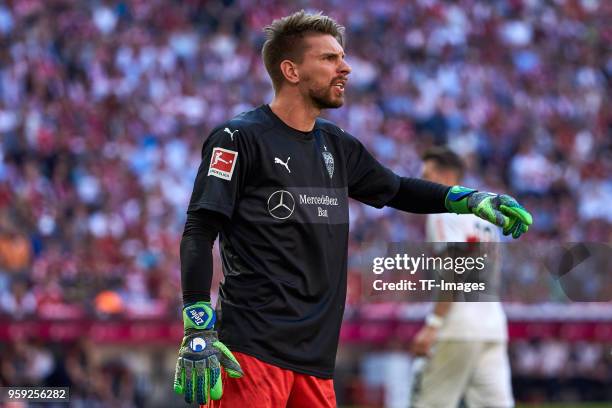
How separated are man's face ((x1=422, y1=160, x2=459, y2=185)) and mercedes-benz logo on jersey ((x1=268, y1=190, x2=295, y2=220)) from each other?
11.6 ft

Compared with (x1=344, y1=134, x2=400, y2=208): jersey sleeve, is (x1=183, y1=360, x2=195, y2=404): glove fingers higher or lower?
lower

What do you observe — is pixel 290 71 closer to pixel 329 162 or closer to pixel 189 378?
pixel 329 162

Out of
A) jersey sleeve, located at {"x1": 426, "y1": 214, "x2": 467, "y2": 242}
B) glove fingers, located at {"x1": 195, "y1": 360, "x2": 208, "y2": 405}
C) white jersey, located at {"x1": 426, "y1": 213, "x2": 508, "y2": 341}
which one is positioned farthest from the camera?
white jersey, located at {"x1": 426, "y1": 213, "x2": 508, "y2": 341}

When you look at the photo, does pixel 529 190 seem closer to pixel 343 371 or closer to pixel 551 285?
pixel 343 371

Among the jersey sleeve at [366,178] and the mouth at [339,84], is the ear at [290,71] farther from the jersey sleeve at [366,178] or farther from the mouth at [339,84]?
the jersey sleeve at [366,178]

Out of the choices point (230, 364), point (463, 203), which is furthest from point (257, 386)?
point (463, 203)

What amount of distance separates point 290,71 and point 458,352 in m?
3.82

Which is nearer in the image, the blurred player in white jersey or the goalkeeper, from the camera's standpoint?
the goalkeeper

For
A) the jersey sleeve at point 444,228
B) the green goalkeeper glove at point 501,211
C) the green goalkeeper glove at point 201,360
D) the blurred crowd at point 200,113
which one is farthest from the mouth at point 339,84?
the blurred crowd at point 200,113

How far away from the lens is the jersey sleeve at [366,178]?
17.3ft

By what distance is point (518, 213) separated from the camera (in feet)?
16.6

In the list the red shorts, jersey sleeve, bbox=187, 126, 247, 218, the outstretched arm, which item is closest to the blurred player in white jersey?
the outstretched arm

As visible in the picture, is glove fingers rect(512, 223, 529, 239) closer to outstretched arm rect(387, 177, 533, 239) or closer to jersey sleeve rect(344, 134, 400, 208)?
outstretched arm rect(387, 177, 533, 239)

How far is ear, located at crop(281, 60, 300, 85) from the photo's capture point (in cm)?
502
